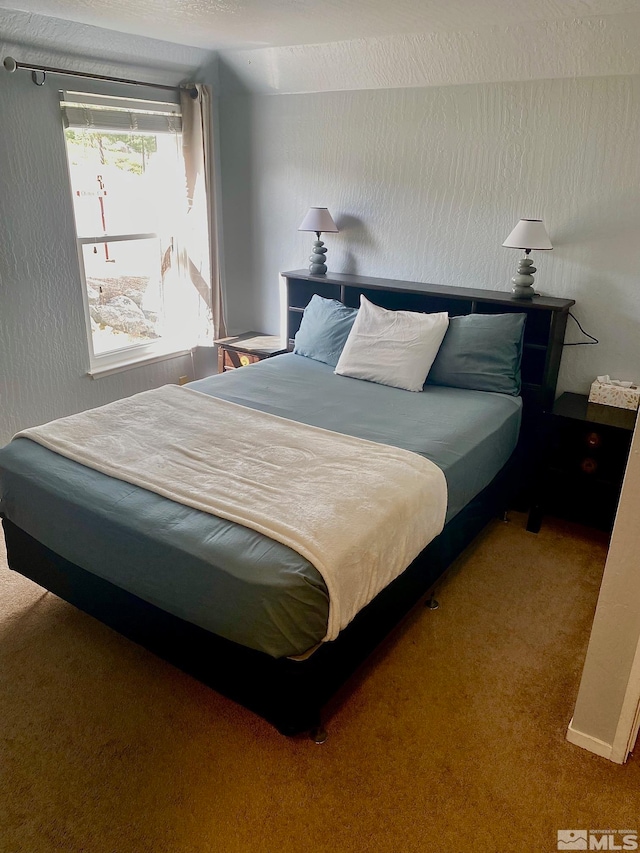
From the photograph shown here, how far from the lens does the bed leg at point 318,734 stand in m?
1.89

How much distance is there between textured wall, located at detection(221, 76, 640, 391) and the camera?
9.77ft

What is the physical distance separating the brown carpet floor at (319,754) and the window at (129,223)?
79.5 inches

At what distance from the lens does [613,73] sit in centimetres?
283

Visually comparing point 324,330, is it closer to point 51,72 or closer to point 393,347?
point 393,347

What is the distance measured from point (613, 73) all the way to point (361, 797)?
10.1ft

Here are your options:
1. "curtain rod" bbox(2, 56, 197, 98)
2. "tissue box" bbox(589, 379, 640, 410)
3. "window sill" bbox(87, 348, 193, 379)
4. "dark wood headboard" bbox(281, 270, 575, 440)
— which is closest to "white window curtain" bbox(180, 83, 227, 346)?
"window sill" bbox(87, 348, 193, 379)

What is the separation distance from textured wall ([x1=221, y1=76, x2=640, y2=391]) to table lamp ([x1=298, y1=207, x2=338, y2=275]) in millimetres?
152

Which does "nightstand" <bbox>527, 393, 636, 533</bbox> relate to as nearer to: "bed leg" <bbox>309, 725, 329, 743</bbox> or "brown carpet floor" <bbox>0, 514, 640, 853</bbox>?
"brown carpet floor" <bbox>0, 514, 640, 853</bbox>

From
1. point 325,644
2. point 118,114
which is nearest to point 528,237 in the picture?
point 325,644

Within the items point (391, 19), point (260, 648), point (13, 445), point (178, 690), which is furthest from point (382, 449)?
point (391, 19)

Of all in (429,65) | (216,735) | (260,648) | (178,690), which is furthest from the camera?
(429,65)

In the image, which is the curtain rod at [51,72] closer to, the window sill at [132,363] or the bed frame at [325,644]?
the window sill at [132,363]

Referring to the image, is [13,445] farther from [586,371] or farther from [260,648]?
[586,371]

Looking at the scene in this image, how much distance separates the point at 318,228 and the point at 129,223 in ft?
3.89
